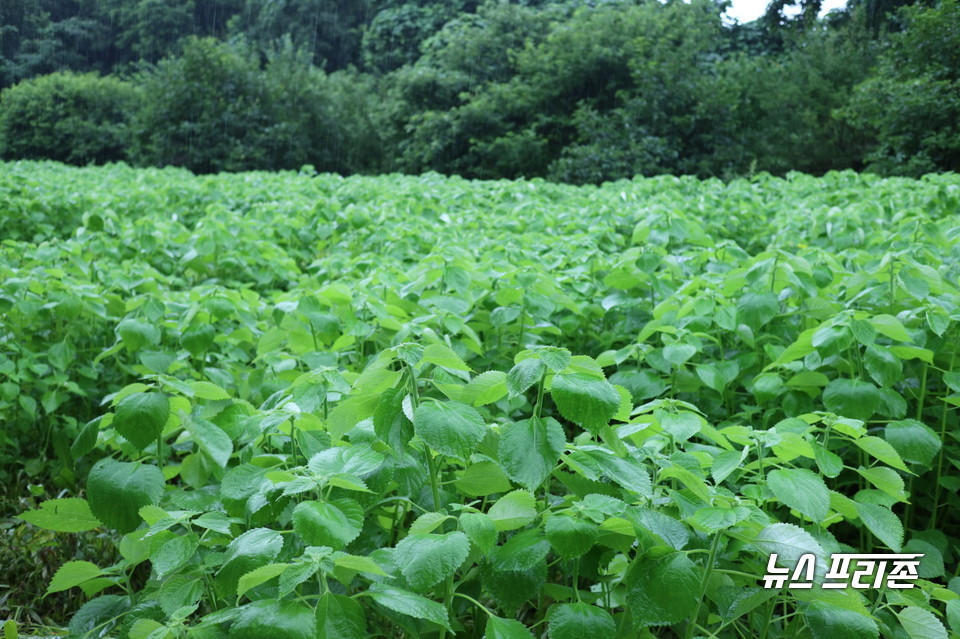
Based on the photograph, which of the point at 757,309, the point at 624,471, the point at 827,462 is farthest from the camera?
the point at 757,309

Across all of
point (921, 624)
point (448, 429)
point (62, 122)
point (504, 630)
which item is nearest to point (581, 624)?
point (504, 630)

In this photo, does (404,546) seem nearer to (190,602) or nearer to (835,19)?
(190,602)

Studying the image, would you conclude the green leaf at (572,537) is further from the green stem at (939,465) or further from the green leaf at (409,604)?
the green stem at (939,465)

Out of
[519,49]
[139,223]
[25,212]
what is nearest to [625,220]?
[139,223]

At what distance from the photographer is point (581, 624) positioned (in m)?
1.12

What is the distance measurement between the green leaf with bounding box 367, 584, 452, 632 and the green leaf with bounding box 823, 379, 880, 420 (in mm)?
1256

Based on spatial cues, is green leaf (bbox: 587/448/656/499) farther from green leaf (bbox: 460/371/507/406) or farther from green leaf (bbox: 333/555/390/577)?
green leaf (bbox: 333/555/390/577)

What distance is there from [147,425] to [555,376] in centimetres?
73

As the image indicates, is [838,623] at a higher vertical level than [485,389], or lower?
lower

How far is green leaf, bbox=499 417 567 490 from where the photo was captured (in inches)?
45.4

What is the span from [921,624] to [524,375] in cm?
76

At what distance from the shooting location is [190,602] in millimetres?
1221

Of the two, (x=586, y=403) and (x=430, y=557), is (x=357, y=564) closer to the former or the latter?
(x=430, y=557)

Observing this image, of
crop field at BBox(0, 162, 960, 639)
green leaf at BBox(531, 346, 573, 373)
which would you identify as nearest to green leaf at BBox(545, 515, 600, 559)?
crop field at BBox(0, 162, 960, 639)
